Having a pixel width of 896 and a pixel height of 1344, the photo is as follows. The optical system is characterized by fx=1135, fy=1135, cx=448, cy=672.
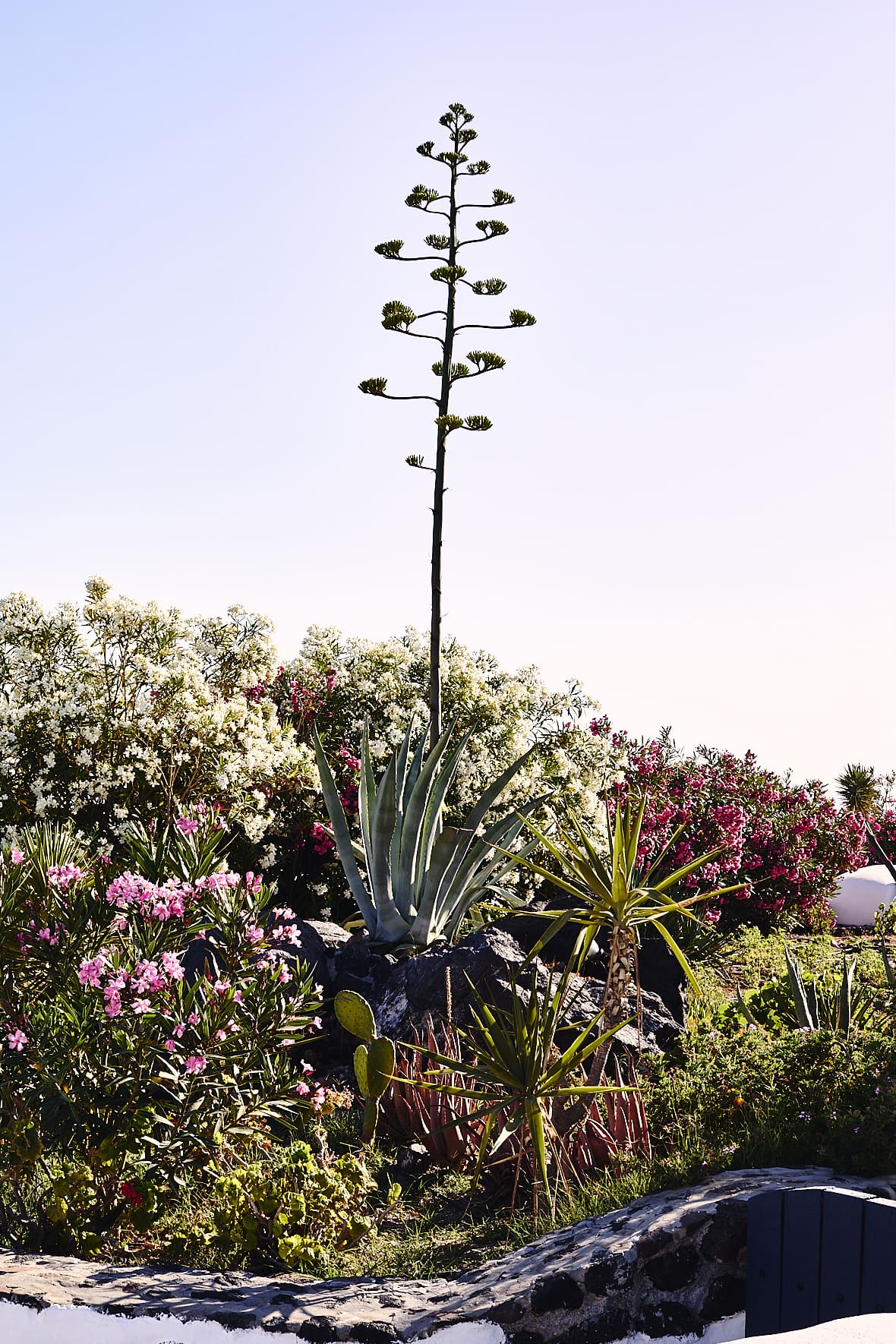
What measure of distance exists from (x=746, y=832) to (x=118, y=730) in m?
6.23

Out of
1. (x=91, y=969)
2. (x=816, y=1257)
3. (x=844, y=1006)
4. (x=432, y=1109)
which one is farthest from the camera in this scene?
(x=844, y=1006)

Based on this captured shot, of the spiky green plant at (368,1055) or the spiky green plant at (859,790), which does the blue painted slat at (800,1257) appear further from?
the spiky green plant at (859,790)

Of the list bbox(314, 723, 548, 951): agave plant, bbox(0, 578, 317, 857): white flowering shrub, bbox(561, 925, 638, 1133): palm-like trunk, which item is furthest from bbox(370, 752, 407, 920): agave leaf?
bbox(561, 925, 638, 1133): palm-like trunk

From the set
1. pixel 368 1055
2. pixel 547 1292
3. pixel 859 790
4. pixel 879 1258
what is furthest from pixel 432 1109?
pixel 859 790

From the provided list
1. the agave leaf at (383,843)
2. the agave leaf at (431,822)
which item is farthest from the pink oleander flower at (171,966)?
the agave leaf at (431,822)

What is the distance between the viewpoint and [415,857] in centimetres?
726

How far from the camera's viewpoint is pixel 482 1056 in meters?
4.37

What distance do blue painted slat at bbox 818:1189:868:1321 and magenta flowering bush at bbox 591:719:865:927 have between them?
21.4ft

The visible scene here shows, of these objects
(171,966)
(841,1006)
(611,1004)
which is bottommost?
(841,1006)

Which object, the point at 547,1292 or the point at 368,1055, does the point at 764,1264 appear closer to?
the point at 547,1292

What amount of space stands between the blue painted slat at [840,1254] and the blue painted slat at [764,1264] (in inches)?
5.3

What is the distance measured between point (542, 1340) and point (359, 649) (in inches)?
320

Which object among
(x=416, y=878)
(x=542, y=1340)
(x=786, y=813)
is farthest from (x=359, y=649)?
(x=542, y=1340)

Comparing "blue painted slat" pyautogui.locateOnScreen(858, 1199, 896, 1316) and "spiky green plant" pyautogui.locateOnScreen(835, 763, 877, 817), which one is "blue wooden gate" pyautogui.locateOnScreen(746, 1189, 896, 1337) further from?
"spiky green plant" pyautogui.locateOnScreen(835, 763, 877, 817)
